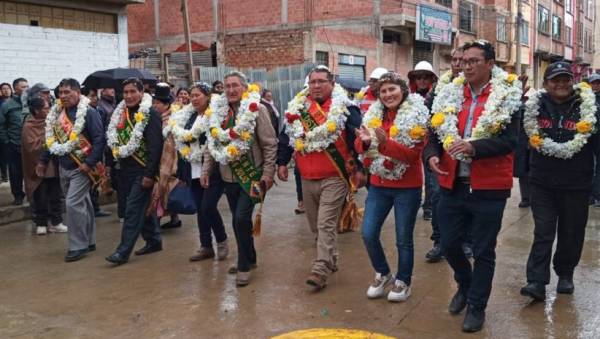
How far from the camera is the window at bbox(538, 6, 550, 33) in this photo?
39.9m

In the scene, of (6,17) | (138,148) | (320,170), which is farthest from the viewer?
(6,17)

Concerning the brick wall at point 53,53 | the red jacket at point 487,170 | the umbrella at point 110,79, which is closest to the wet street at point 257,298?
the red jacket at point 487,170

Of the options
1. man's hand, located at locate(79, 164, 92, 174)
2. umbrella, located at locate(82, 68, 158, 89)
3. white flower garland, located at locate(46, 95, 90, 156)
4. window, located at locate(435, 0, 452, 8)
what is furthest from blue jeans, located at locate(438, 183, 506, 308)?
window, located at locate(435, 0, 452, 8)

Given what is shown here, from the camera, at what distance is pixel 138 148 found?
21.0ft

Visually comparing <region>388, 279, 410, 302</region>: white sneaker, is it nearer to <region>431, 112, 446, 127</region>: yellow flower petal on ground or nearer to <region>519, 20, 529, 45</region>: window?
<region>431, 112, 446, 127</region>: yellow flower petal on ground

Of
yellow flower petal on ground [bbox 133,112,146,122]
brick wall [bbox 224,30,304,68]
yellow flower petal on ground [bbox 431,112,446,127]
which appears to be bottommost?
yellow flower petal on ground [bbox 431,112,446,127]

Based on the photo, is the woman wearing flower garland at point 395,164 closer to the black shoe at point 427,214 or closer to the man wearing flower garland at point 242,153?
the man wearing flower garland at point 242,153

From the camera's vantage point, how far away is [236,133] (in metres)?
5.55

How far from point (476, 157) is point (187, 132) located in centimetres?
322

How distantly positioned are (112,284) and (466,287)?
3.21 m

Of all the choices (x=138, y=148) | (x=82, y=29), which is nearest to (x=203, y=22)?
(x=82, y=29)

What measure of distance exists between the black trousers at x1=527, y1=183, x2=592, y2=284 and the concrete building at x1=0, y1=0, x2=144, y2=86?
35.1 ft

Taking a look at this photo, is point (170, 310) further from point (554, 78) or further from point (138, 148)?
point (554, 78)

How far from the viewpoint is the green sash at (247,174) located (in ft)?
18.0
